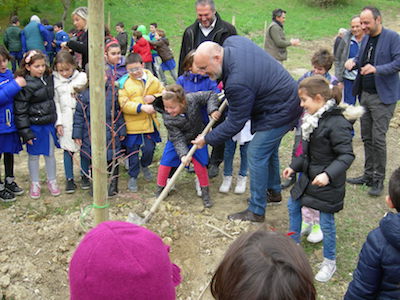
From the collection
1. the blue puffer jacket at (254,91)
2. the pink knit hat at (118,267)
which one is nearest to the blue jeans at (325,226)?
the blue puffer jacket at (254,91)

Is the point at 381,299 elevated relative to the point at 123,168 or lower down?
elevated

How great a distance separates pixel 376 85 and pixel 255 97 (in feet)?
5.92

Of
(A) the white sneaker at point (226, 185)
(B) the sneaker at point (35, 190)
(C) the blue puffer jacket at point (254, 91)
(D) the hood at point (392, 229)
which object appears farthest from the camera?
(A) the white sneaker at point (226, 185)

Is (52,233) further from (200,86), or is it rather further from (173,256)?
(200,86)

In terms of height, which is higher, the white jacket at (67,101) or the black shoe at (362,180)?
the white jacket at (67,101)

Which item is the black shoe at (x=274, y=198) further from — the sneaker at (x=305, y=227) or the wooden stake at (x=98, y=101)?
the wooden stake at (x=98, y=101)

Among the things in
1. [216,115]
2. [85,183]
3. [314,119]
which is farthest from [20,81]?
[314,119]

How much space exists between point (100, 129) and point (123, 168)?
3.41 m

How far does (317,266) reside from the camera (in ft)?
12.7

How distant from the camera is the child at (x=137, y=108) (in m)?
4.79

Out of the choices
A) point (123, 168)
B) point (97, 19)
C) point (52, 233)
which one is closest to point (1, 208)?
point (52, 233)

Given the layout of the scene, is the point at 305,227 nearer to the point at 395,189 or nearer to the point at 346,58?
the point at 395,189

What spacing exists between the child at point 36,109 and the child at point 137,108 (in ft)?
2.54

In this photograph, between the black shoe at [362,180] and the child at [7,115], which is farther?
the black shoe at [362,180]
